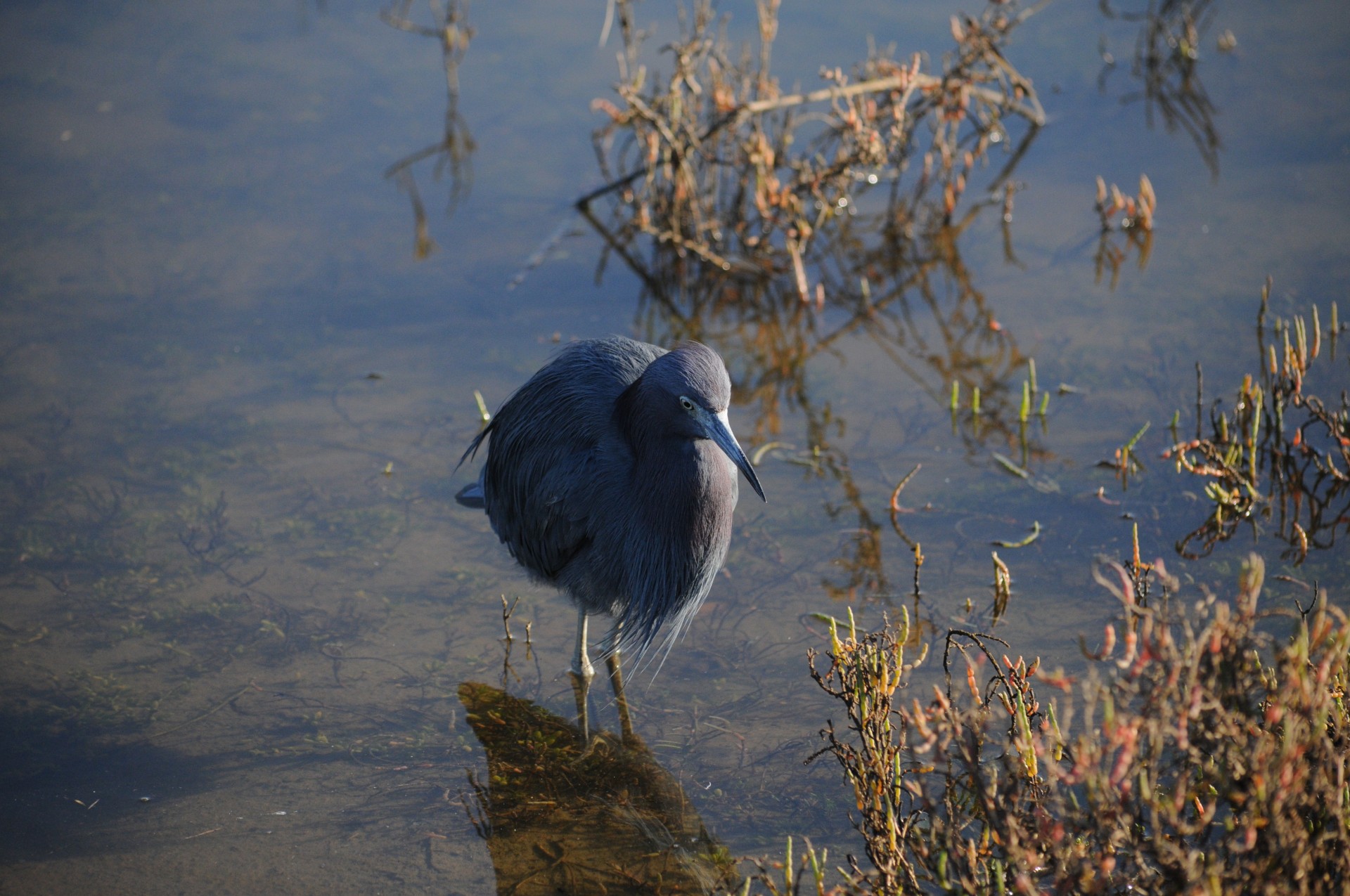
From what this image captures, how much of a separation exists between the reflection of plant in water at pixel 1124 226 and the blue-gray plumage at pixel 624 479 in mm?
3665

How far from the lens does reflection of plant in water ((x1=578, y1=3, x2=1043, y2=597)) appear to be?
19.9 ft

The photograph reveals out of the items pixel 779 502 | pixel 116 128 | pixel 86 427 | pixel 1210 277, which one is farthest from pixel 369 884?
pixel 116 128

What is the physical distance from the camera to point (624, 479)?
3.74m

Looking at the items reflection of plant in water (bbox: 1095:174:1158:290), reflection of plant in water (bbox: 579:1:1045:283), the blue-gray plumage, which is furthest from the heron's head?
reflection of plant in water (bbox: 1095:174:1158:290)

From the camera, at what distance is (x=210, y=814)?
3.70m

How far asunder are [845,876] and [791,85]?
6.50 m

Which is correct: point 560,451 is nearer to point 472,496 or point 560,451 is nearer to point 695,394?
point 695,394

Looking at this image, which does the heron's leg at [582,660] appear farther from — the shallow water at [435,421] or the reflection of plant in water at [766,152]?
the reflection of plant in water at [766,152]

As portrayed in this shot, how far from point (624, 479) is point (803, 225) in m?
3.04

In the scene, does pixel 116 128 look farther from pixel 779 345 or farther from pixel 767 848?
pixel 767 848

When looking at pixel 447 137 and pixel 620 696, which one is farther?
pixel 447 137

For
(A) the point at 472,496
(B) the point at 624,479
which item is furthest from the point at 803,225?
(B) the point at 624,479

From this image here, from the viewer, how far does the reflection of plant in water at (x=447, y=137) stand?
7.53 m

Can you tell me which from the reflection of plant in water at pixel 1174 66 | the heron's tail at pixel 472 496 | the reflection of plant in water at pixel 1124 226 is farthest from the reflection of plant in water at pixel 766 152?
the heron's tail at pixel 472 496
